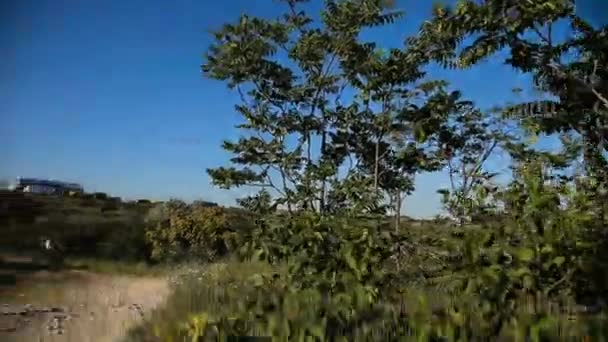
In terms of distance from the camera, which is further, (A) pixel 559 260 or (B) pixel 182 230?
(B) pixel 182 230

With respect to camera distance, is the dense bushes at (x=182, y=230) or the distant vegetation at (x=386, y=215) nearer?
the distant vegetation at (x=386, y=215)

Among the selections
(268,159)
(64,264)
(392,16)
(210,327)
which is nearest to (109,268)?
(64,264)

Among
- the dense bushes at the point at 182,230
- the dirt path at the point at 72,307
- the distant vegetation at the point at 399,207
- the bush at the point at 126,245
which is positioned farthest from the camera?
the bush at the point at 126,245

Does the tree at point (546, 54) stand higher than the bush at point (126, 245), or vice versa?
the tree at point (546, 54)

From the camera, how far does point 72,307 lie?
5.42 metres

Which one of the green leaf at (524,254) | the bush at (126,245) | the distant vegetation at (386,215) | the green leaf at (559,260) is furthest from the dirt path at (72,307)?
the bush at (126,245)

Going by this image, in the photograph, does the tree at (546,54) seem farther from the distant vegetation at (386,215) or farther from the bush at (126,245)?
the bush at (126,245)

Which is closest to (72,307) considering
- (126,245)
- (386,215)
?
(386,215)

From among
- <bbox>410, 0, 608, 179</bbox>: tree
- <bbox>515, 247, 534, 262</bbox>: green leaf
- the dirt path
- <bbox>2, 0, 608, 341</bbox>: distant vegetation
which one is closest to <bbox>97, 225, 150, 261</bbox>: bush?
<bbox>2, 0, 608, 341</bbox>: distant vegetation

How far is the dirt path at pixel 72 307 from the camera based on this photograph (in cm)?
403

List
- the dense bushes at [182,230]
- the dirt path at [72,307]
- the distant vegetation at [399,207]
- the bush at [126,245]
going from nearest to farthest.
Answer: the distant vegetation at [399,207] → the dirt path at [72,307] → the dense bushes at [182,230] → the bush at [126,245]

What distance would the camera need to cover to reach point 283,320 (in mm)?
2377

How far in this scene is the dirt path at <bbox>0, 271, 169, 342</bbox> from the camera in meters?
4.03

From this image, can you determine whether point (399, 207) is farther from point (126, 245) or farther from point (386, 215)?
point (126, 245)
